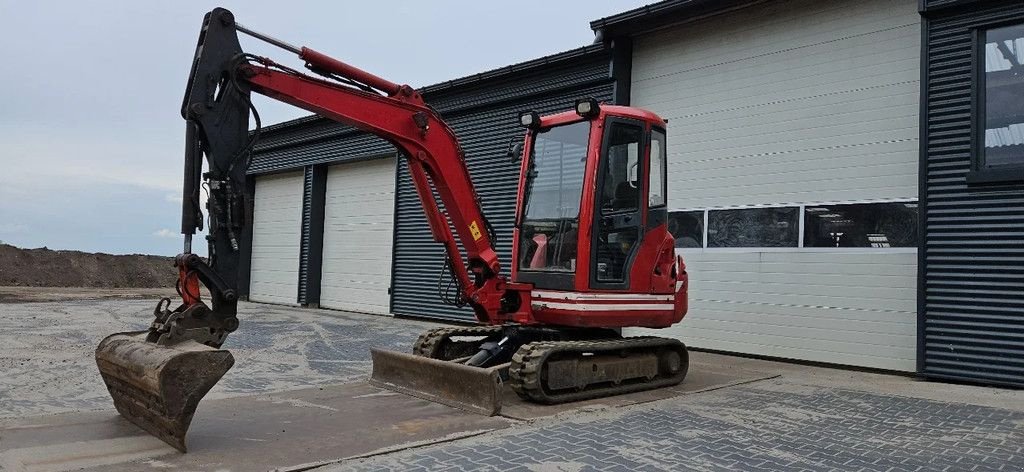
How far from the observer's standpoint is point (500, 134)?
1391 cm

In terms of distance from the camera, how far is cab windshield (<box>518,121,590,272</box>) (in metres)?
7.35

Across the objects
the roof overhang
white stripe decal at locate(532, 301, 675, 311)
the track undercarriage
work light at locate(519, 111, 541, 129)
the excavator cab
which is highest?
the roof overhang

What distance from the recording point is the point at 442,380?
262 inches

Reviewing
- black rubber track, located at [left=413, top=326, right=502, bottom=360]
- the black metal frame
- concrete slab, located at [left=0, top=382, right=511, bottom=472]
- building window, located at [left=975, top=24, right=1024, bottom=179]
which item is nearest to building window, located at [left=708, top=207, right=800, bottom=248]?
building window, located at [left=975, top=24, right=1024, bottom=179]

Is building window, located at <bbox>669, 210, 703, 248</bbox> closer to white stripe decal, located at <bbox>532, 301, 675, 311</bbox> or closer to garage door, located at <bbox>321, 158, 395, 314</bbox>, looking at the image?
white stripe decal, located at <bbox>532, 301, 675, 311</bbox>

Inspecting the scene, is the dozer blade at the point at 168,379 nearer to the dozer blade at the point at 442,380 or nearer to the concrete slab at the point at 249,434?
the concrete slab at the point at 249,434

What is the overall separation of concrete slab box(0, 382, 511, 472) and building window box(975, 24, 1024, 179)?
6264 mm

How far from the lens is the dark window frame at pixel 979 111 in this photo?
26.7ft

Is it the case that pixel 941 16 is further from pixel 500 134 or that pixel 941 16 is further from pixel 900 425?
pixel 500 134

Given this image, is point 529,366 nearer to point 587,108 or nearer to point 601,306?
point 601,306

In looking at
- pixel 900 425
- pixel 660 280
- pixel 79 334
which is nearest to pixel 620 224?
pixel 660 280

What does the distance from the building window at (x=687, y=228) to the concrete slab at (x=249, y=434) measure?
583cm

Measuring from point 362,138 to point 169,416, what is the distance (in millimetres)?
12770

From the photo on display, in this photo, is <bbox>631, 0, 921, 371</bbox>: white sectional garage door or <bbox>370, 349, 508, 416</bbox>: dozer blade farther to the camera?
<bbox>631, 0, 921, 371</bbox>: white sectional garage door
